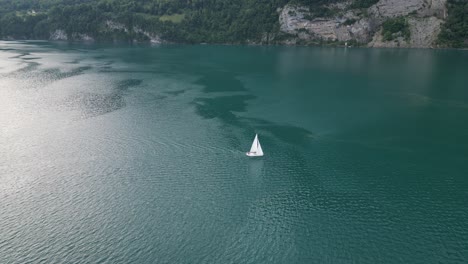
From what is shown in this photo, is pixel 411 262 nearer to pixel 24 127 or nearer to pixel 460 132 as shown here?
pixel 460 132

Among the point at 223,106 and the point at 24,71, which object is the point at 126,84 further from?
the point at 24,71

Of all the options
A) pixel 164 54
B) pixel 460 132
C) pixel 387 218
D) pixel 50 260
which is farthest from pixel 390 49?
pixel 50 260

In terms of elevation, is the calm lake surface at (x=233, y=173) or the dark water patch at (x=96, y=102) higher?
the dark water patch at (x=96, y=102)

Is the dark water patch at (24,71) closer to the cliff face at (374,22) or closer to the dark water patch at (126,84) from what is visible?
the dark water patch at (126,84)

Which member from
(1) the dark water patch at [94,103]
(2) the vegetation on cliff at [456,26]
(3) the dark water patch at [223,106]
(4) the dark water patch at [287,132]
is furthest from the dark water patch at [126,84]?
(2) the vegetation on cliff at [456,26]

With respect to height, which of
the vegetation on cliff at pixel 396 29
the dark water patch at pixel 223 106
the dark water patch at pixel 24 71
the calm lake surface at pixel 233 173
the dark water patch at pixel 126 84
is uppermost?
the vegetation on cliff at pixel 396 29

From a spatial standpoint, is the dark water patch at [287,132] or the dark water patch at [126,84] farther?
the dark water patch at [126,84]

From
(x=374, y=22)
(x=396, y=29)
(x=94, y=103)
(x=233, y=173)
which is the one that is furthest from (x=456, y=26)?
(x=233, y=173)

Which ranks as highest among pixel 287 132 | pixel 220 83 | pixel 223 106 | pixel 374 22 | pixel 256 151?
pixel 374 22
